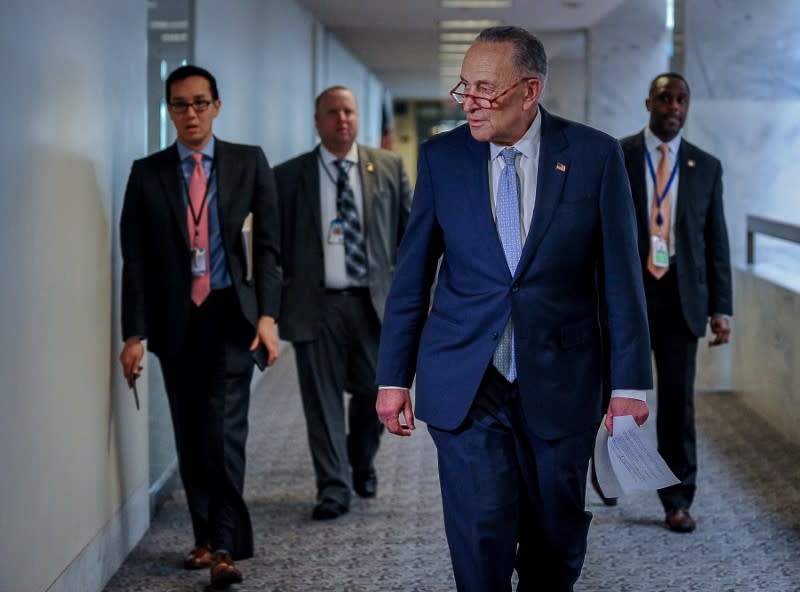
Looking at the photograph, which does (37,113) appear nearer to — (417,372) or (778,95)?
(417,372)

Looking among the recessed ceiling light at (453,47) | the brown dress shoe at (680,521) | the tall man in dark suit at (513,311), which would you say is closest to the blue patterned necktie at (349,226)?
the brown dress shoe at (680,521)

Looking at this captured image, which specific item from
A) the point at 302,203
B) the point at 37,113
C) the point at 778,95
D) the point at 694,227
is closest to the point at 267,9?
the point at 778,95

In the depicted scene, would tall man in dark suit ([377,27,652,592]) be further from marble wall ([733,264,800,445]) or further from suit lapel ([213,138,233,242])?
marble wall ([733,264,800,445])

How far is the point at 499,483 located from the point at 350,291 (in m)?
2.47

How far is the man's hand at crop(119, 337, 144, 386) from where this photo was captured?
412cm

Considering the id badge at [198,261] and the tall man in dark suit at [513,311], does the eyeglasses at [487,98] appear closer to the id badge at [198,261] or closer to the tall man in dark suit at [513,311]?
the tall man in dark suit at [513,311]

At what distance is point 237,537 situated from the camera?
14.6ft

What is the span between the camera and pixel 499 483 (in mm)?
2936

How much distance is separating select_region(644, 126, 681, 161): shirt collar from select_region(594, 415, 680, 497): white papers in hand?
2.33 metres

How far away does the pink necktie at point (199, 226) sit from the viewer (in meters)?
4.20

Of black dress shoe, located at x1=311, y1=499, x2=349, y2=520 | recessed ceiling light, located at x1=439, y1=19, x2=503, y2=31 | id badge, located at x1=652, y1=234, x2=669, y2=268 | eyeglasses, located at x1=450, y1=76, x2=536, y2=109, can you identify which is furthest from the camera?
recessed ceiling light, located at x1=439, y1=19, x2=503, y2=31

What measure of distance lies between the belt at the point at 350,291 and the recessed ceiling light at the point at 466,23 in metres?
8.64

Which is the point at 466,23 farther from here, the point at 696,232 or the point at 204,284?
the point at 204,284

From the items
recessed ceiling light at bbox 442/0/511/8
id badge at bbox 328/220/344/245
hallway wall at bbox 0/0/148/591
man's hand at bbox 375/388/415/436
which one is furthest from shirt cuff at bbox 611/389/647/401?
recessed ceiling light at bbox 442/0/511/8
